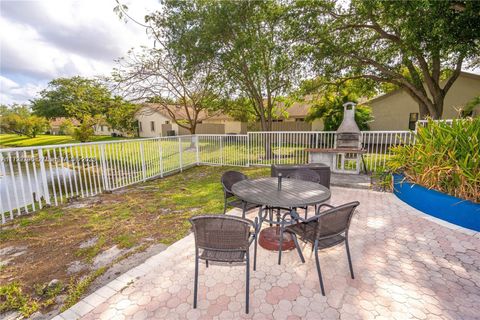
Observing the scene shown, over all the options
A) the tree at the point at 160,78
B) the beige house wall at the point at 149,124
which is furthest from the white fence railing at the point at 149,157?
the beige house wall at the point at 149,124

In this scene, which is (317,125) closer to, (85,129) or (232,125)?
(232,125)

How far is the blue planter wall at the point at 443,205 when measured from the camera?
11.2ft

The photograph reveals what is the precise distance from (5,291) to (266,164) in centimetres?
728

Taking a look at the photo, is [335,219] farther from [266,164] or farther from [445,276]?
[266,164]

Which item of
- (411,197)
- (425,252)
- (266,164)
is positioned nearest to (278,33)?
(266,164)

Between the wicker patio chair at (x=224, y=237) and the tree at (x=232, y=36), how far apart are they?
7.75 m

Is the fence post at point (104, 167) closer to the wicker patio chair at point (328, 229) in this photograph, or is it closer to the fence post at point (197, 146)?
the fence post at point (197, 146)

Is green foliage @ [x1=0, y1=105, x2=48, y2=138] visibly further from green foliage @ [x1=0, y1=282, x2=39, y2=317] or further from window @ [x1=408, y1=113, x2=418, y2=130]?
window @ [x1=408, y1=113, x2=418, y2=130]

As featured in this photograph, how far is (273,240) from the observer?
3043 millimetres

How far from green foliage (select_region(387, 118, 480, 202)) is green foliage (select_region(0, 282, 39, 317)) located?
228 inches

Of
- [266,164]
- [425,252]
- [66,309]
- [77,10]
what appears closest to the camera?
[66,309]

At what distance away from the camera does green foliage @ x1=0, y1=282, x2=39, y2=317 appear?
6.68ft

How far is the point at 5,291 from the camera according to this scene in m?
2.26

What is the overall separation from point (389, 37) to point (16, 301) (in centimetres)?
1187
